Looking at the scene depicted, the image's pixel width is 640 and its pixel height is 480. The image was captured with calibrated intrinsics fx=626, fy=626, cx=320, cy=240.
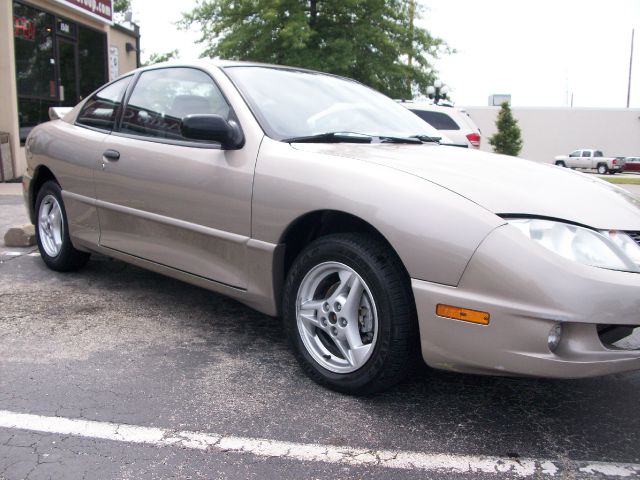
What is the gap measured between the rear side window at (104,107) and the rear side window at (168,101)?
0.54 ft

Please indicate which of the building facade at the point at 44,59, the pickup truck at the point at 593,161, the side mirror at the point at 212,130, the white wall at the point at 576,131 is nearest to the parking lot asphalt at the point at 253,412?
the side mirror at the point at 212,130

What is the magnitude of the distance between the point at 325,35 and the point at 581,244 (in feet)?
64.6

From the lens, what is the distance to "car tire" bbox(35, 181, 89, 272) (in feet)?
15.4

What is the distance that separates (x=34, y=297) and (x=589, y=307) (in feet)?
11.7

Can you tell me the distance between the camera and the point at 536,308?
7.42 ft

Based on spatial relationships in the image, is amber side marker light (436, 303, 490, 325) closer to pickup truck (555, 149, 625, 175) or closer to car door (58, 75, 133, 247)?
car door (58, 75, 133, 247)

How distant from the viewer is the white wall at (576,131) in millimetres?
40906

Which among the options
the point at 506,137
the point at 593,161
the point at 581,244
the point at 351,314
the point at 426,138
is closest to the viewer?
the point at 581,244

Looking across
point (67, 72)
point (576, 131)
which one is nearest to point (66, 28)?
point (67, 72)

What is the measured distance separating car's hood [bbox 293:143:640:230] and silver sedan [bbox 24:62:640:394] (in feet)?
0.04

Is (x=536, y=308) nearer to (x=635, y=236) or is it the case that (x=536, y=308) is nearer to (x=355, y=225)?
(x=635, y=236)

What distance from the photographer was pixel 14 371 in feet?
9.99

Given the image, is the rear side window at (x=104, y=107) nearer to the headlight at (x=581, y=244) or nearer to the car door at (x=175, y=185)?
the car door at (x=175, y=185)

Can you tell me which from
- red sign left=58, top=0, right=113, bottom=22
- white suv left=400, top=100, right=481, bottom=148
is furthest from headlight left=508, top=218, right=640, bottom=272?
red sign left=58, top=0, right=113, bottom=22
